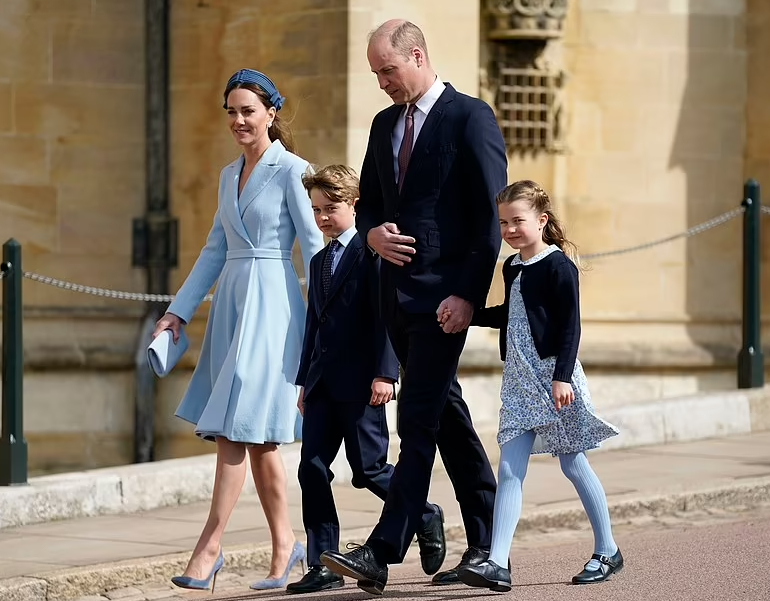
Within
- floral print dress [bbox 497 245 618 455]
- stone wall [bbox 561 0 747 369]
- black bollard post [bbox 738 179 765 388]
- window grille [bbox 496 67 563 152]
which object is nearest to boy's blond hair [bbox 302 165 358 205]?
floral print dress [bbox 497 245 618 455]

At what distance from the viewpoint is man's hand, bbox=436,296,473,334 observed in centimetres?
584

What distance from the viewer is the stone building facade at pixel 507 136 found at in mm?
11352

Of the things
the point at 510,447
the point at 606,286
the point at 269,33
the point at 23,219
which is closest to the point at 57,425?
the point at 23,219

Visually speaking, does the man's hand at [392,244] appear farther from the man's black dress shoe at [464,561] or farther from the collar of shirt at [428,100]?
the man's black dress shoe at [464,561]

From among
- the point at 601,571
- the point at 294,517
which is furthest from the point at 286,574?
the point at 294,517

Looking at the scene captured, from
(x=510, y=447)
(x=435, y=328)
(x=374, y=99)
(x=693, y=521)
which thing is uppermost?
(x=374, y=99)

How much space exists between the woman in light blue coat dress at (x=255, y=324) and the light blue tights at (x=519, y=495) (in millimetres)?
847

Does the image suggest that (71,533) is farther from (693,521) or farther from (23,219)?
(23,219)

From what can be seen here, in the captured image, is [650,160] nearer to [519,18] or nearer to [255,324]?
[519,18]

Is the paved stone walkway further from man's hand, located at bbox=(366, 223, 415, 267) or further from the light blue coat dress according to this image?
man's hand, located at bbox=(366, 223, 415, 267)

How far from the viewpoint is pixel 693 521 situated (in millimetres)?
8188

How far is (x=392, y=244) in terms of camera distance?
19.4ft

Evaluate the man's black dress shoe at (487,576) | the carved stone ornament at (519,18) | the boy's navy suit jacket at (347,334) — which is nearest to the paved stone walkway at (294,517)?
the boy's navy suit jacket at (347,334)

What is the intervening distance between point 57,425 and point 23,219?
128cm
